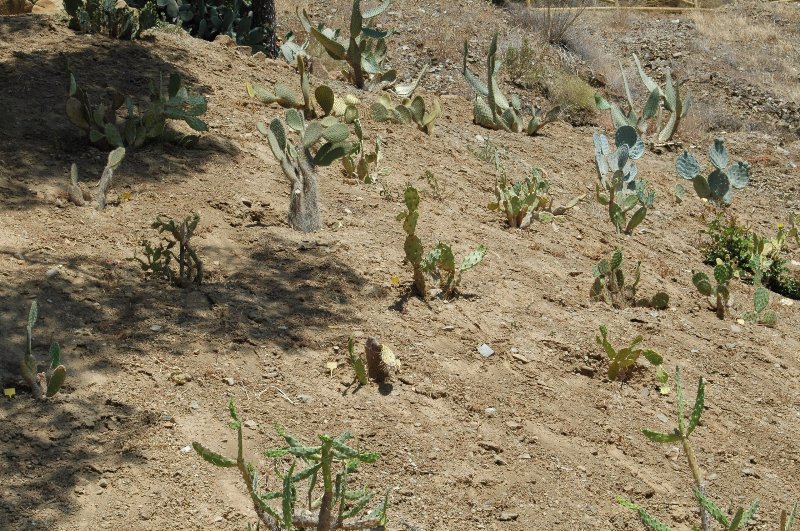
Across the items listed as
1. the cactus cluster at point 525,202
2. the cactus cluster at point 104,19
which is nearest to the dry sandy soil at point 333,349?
the cactus cluster at point 525,202

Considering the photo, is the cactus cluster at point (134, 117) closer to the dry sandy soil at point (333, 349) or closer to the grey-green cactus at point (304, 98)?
the dry sandy soil at point (333, 349)

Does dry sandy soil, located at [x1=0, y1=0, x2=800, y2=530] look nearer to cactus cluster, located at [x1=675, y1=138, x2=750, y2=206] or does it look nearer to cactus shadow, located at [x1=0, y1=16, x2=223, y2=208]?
cactus shadow, located at [x1=0, y1=16, x2=223, y2=208]

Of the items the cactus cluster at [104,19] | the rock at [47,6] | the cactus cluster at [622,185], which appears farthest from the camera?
the rock at [47,6]

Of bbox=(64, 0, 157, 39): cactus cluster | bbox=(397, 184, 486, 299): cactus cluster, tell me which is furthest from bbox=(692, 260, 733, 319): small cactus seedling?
bbox=(64, 0, 157, 39): cactus cluster

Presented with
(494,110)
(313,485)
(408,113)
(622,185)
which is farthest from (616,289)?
(494,110)

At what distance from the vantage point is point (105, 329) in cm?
445

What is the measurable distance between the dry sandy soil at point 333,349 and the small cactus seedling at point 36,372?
6 centimetres

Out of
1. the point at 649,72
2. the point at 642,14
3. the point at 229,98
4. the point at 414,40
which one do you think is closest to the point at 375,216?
the point at 229,98

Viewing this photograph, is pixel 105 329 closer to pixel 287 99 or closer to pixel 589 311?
pixel 589 311

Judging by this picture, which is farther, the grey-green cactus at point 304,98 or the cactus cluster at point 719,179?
the cactus cluster at point 719,179

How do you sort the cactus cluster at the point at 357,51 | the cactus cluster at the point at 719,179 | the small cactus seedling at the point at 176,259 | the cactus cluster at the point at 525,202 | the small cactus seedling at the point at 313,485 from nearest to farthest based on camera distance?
the small cactus seedling at the point at 313,485, the small cactus seedling at the point at 176,259, the cactus cluster at the point at 525,202, the cactus cluster at the point at 719,179, the cactus cluster at the point at 357,51

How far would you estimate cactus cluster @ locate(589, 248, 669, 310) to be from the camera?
18.6 feet

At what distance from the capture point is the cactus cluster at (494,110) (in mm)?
8461

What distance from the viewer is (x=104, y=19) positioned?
7590 mm
